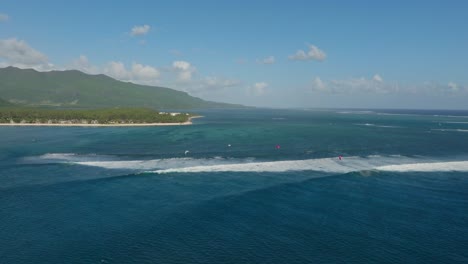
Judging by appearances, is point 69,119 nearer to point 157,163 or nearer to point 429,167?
point 157,163

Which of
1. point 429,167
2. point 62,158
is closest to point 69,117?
point 62,158

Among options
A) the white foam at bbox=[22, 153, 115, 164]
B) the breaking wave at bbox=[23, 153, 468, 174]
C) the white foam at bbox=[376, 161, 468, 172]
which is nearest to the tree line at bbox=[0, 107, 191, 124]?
the white foam at bbox=[22, 153, 115, 164]

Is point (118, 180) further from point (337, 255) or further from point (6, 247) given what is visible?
point (337, 255)

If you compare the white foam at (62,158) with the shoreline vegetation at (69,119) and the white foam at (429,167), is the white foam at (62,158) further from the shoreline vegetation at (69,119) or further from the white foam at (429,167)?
the shoreline vegetation at (69,119)

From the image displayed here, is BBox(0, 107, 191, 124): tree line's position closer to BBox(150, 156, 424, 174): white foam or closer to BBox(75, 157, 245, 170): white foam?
BBox(75, 157, 245, 170): white foam

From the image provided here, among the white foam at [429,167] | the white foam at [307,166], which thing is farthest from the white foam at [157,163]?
the white foam at [429,167]

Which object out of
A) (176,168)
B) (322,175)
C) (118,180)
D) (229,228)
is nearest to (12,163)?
(118,180)

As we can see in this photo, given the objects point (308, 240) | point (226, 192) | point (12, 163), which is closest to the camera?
point (308, 240)

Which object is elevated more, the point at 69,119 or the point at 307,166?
the point at 69,119
